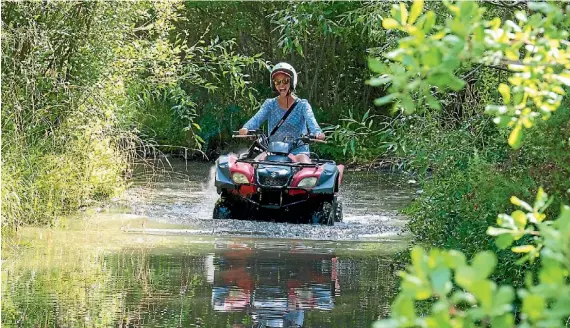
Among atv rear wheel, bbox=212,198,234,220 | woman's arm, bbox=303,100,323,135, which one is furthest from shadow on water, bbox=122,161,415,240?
woman's arm, bbox=303,100,323,135

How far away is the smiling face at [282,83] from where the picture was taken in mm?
14289

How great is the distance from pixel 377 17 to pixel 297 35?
709mm

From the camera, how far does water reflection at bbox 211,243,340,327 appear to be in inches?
334

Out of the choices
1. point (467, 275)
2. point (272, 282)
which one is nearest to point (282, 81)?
point (272, 282)

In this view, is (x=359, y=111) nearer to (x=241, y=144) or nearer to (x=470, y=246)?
(x=241, y=144)

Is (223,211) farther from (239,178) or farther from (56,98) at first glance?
(56,98)

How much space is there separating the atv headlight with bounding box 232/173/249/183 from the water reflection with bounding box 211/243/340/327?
1.64 m

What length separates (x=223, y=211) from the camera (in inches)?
554

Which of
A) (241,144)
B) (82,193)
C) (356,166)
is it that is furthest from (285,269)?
(241,144)

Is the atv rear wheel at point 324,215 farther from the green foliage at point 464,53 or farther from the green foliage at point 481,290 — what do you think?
the green foliage at point 481,290

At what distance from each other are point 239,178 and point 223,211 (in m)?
0.68

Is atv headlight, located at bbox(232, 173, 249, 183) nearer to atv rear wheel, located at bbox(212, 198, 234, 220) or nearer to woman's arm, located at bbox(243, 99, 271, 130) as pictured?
atv rear wheel, located at bbox(212, 198, 234, 220)

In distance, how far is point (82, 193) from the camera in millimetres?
14453

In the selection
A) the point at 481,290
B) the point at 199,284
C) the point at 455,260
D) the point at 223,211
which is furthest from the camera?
the point at 223,211
